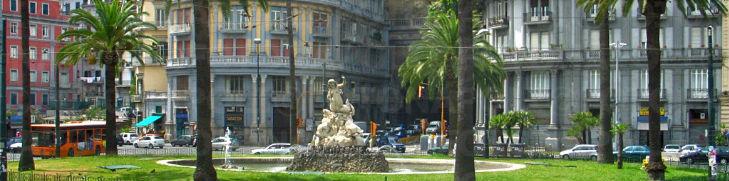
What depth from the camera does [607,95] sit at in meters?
48.3

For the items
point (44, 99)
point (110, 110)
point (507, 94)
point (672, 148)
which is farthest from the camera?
point (44, 99)

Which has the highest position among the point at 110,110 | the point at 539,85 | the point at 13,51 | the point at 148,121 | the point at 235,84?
the point at 13,51

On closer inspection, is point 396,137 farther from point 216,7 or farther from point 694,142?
point 694,142

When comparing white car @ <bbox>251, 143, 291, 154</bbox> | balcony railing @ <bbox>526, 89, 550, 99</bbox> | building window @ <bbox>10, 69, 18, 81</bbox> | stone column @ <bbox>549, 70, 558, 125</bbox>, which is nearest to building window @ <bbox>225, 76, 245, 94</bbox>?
white car @ <bbox>251, 143, 291, 154</bbox>

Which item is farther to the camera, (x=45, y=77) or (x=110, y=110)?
(x=45, y=77)

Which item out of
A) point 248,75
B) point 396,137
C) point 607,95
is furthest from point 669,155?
point 248,75

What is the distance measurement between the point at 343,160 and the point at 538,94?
41.1 m

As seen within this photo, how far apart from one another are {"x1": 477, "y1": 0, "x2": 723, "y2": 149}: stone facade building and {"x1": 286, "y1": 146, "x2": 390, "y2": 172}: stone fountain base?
110ft

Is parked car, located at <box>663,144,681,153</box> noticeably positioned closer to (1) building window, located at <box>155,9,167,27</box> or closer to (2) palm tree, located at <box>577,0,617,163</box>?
(2) palm tree, located at <box>577,0,617,163</box>

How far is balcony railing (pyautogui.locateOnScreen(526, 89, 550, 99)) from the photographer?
80875mm

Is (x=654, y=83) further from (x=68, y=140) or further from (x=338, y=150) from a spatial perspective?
(x=68, y=140)

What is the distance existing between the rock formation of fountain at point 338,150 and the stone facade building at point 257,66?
40.0 m

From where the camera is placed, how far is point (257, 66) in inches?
3388

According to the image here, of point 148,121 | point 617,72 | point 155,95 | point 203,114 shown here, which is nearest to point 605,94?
point 203,114
